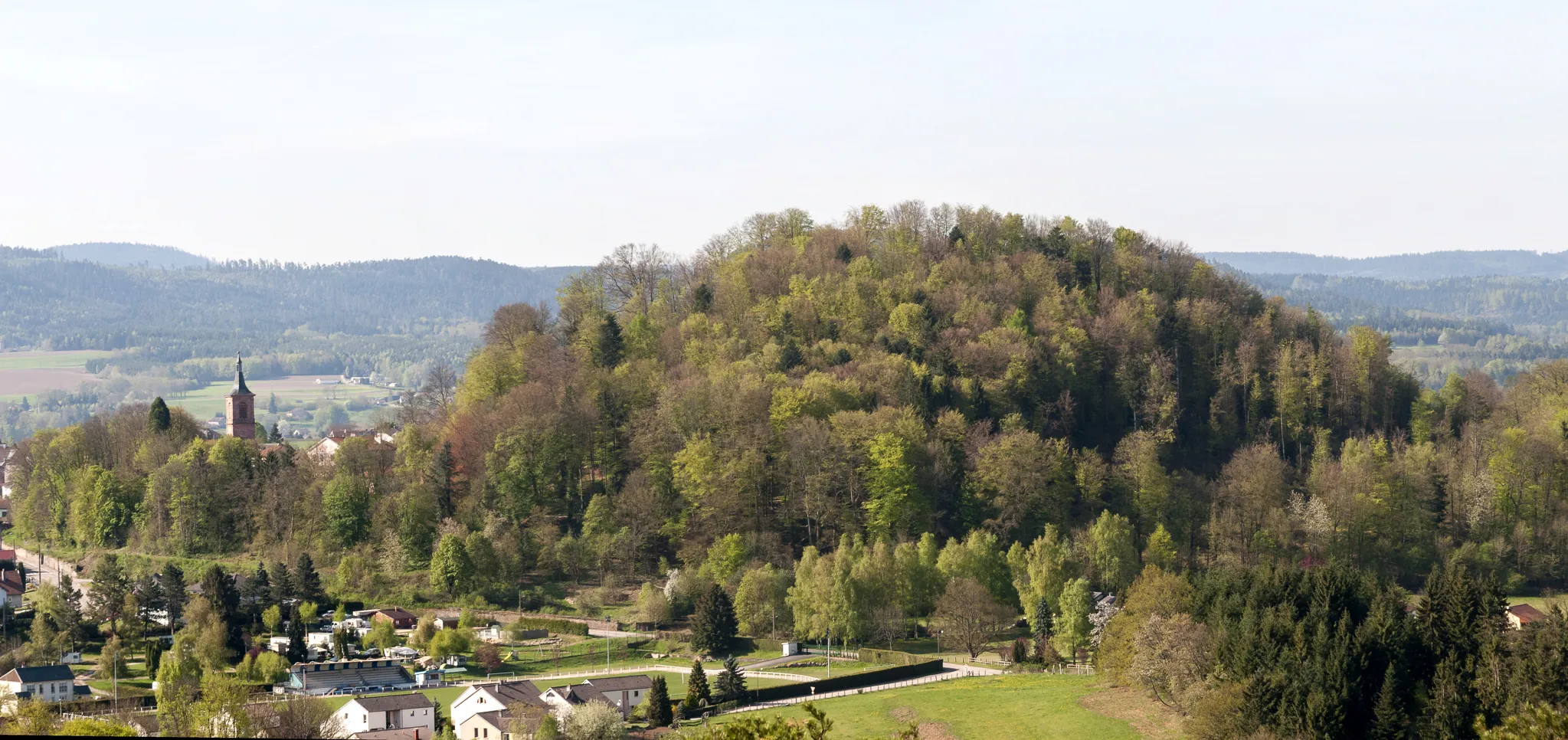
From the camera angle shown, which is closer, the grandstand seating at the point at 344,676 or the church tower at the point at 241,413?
the grandstand seating at the point at 344,676

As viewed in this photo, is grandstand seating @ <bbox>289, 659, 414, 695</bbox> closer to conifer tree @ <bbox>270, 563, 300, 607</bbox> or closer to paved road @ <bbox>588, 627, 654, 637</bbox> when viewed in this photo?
conifer tree @ <bbox>270, 563, 300, 607</bbox>

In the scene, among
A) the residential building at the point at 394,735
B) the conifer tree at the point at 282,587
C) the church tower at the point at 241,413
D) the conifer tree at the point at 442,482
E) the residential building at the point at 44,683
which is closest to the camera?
the residential building at the point at 394,735

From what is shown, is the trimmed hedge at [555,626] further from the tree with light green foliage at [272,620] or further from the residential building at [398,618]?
the tree with light green foliage at [272,620]

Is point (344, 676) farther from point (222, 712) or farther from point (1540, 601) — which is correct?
point (1540, 601)

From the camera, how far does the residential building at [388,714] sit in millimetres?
64188

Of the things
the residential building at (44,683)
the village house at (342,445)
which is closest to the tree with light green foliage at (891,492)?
the village house at (342,445)

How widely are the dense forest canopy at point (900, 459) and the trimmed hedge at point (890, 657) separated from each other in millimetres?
1560

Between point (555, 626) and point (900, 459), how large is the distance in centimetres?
1853

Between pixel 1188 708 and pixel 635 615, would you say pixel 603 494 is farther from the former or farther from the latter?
pixel 1188 708

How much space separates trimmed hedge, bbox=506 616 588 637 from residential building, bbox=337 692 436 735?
620 inches

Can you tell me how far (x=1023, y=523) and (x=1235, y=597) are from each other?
22.9 meters

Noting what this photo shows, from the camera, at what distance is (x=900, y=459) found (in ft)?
294

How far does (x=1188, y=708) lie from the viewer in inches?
2493

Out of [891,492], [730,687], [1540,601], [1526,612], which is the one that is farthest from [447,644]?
[1540,601]
